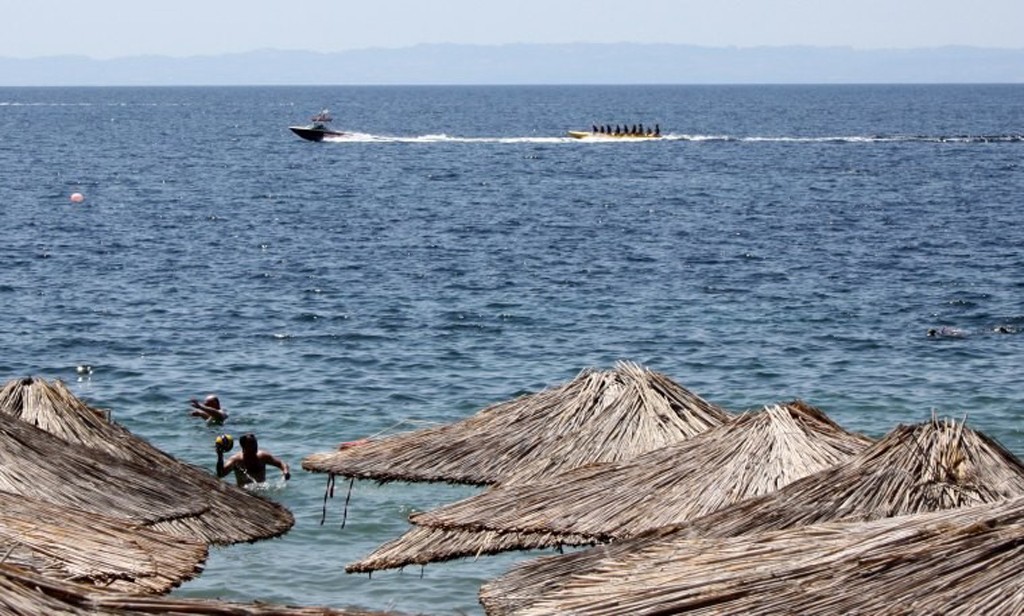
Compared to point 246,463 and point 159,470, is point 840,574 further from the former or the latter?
Answer: point 246,463

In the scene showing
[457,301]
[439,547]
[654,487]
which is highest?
[654,487]

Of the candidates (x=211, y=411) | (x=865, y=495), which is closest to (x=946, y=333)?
(x=211, y=411)

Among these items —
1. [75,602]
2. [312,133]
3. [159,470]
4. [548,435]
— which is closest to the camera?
[75,602]

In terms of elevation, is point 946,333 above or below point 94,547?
below

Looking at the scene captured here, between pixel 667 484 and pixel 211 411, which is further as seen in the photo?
pixel 211 411

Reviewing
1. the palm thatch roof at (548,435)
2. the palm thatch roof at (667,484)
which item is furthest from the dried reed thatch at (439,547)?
the palm thatch roof at (548,435)

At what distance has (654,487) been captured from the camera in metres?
13.7

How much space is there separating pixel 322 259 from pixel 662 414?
34.9 m

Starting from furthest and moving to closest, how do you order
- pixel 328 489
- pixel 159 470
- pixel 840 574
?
pixel 328 489 → pixel 159 470 → pixel 840 574

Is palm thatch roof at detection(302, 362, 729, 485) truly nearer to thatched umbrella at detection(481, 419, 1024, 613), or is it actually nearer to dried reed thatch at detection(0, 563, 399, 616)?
thatched umbrella at detection(481, 419, 1024, 613)

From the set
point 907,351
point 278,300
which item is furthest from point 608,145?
point 907,351

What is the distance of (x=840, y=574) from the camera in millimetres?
9219

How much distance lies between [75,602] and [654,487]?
262 inches

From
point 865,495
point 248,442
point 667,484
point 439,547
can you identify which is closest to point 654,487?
point 667,484
